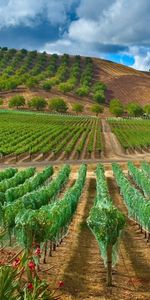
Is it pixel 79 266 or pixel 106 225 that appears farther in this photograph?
pixel 79 266

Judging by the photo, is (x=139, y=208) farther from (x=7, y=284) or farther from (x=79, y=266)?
(x=7, y=284)

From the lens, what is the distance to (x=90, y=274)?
2527 centimetres

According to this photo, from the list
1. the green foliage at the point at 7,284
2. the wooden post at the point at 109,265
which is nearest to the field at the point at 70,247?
the wooden post at the point at 109,265

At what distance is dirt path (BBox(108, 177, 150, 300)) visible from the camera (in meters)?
22.8

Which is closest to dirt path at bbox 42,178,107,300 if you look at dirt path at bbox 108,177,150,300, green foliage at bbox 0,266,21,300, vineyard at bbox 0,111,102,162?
dirt path at bbox 108,177,150,300

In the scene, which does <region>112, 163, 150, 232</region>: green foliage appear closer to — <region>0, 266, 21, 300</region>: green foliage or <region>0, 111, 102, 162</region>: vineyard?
<region>0, 266, 21, 300</region>: green foliage

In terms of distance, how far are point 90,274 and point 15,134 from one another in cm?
8768

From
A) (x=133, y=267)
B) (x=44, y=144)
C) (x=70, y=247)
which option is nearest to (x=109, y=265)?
(x=133, y=267)

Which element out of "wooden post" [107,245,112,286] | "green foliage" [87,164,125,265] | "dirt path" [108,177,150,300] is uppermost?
"green foliage" [87,164,125,265]

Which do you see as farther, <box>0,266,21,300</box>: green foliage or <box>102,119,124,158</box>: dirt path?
<box>102,119,124,158</box>: dirt path

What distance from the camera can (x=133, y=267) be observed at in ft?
88.7

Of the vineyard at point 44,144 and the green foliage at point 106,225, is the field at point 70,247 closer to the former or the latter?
the green foliage at point 106,225

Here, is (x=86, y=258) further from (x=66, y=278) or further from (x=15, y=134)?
(x=15, y=134)

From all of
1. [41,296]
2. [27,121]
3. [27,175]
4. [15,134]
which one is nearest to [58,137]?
[15,134]
